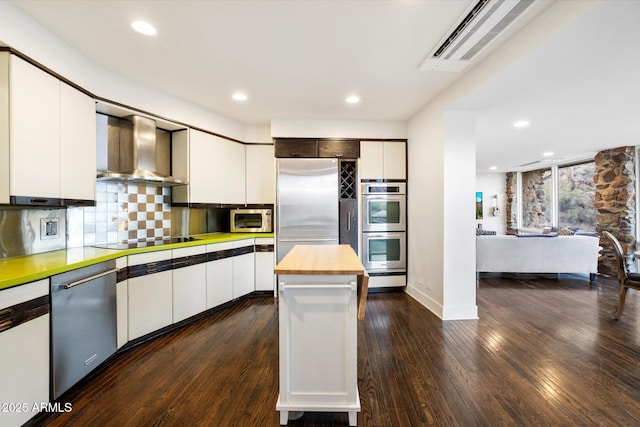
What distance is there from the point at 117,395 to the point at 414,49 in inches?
135

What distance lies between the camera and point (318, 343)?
1.55 m

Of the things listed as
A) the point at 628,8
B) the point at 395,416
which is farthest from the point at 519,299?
the point at 628,8

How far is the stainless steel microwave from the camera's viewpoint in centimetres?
399

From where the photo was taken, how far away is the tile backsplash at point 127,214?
8.60 feet

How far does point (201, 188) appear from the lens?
334 centimetres

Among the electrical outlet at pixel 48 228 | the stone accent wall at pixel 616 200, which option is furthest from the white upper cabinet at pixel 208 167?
the stone accent wall at pixel 616 200

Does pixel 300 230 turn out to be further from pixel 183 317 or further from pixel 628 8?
pixel 628 8

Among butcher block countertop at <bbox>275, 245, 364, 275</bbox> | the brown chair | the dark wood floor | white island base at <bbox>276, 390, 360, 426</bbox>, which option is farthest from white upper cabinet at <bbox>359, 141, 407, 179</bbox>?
white island base at <bbox>276, 390, 360, 426</bbox>

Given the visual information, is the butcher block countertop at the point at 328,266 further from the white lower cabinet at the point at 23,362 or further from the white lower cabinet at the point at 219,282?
the white lower cabinet at the point at 219,282

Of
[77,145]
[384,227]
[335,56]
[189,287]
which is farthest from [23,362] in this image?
[384,227]

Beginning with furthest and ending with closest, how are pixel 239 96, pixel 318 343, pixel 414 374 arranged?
1. pixel 239 96
2. pixel 414 374
3. pixel 318 343

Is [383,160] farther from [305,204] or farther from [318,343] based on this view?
[318,343]

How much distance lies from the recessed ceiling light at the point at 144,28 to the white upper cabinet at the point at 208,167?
137 cm

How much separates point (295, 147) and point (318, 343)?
286cm
